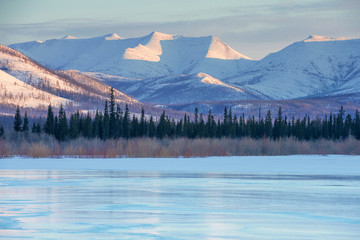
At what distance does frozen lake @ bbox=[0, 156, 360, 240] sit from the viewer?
14992mm

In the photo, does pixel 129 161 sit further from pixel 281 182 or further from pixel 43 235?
pixel 43 235

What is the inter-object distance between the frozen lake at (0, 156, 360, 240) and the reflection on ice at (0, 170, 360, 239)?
0.02 meters

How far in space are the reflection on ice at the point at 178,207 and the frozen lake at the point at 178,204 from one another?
23 mm

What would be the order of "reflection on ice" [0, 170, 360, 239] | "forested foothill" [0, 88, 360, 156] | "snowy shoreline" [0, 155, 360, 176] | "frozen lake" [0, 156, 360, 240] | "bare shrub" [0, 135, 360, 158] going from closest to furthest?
"reflection on ice" [0, 170, 360, 239], "frozen lake" [0, 156, 360, 240], "snowy shoreline" [0, 155, 360, 176], "bare shrub" [0, 135, 360, 158], "forested foothill" [0, 88, 360, 156]

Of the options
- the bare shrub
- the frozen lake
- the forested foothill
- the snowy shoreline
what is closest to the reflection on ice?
the frozen lake

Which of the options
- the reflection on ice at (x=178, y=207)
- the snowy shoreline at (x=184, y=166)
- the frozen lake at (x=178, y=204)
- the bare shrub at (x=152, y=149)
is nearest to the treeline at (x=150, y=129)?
the bare shrub at (x=152, y=149)

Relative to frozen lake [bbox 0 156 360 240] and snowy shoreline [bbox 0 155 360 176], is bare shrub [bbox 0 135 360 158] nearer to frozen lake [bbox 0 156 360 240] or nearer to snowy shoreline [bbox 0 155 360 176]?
snowy shoreline [bbox 0 155 360 176]

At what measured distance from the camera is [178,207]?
19.1 m

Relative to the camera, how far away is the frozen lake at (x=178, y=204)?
1499 centimetres

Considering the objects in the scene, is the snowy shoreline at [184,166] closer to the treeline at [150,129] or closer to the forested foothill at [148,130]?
the forested foothill at [148,130]

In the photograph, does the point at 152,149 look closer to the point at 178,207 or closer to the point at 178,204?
the point at 178,204

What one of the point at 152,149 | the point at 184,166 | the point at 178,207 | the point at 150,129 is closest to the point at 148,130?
the point at 150,129

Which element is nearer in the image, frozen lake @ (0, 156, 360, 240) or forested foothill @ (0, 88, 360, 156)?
frozen lake @ (0, 156, 360, 240)

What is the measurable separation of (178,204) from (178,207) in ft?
2.36
